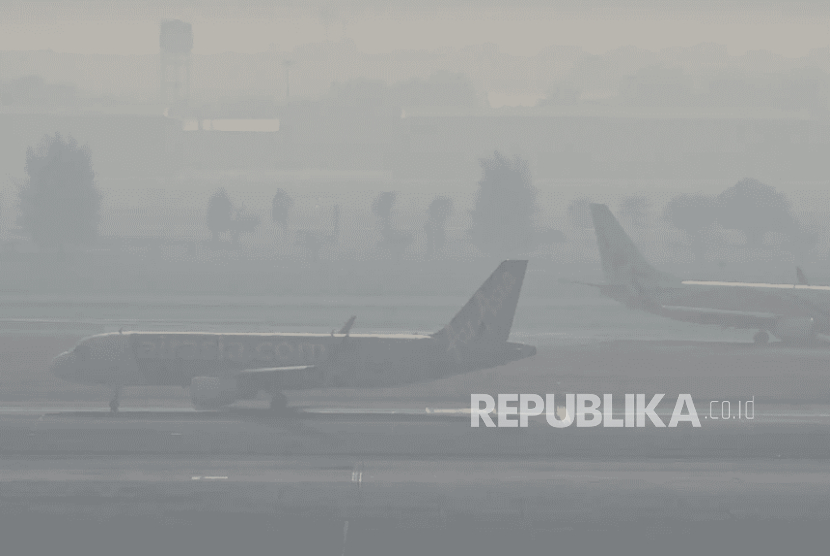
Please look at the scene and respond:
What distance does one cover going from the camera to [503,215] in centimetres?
19175

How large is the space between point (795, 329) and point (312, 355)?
→ 41.0 metres

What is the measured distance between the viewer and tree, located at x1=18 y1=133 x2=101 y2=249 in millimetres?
173125

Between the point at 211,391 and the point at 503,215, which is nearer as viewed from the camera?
the point at 211,391

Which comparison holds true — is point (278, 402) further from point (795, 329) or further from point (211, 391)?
point (795, 329)

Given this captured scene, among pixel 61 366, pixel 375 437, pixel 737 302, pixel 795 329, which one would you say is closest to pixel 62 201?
pixel 737 302

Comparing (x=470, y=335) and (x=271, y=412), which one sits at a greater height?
(x=470, y=335)

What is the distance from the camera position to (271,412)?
160 feet

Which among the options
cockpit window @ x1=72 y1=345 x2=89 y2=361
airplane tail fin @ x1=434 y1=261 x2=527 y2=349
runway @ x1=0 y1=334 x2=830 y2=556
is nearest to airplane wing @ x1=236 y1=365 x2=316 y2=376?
runway @ x1=0 y1=334 x2=830 y2=556

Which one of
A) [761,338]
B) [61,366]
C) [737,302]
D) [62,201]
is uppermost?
[62,201]

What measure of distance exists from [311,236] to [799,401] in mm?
148219

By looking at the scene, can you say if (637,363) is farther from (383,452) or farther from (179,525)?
(179,525)

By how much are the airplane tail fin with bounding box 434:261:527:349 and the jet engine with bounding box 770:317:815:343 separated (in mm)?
34383

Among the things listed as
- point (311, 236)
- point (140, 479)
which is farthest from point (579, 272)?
point (140, 479)

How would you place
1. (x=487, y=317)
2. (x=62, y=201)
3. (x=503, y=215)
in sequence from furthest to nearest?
(x=503, y=215)
(x=62, y=201)
(x=487, y=317)
